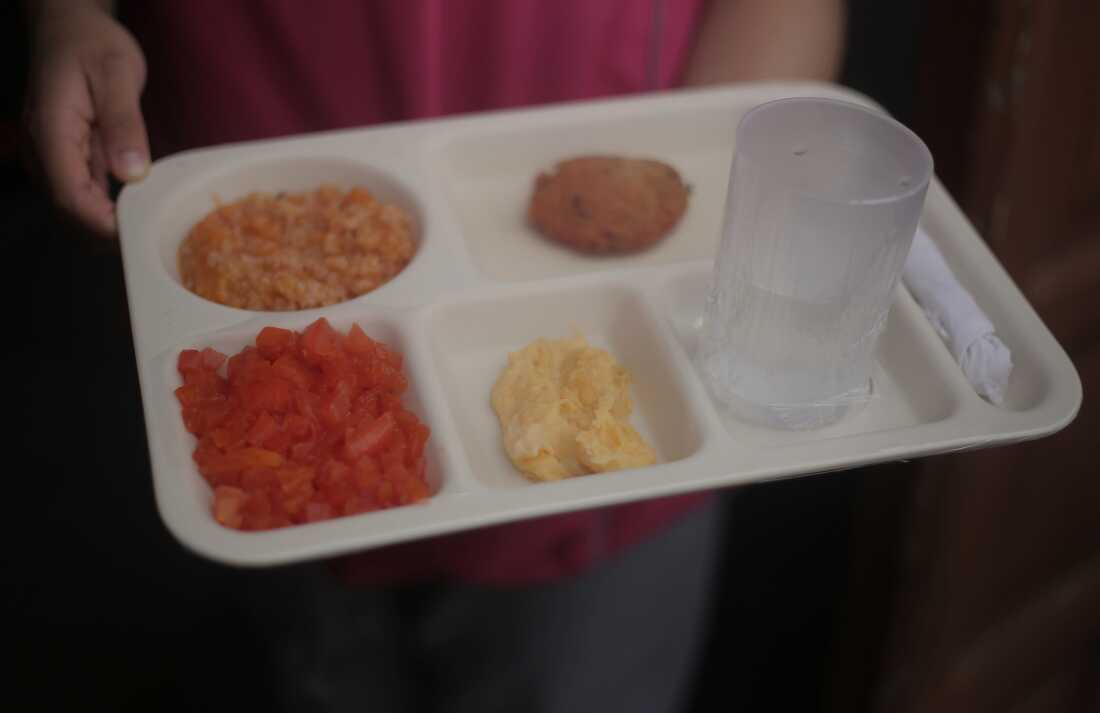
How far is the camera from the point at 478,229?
1.29 meters

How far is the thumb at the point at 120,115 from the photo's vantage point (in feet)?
3.79

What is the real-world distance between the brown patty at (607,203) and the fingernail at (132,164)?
44 centimetres

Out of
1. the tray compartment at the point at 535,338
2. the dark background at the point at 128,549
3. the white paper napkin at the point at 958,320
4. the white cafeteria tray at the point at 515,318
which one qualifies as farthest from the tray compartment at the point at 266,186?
the dark background at the point at 128,549

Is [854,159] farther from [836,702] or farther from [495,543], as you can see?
[836,702]

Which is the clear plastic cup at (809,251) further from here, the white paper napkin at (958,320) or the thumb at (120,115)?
the thumb at (120,115)

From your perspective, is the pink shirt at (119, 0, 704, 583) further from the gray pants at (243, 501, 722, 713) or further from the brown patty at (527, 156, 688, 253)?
the gray pants at (243, 501, 722, 713)

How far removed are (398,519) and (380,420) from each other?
0.42ft

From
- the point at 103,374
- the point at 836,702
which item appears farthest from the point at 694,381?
the point at 103,374

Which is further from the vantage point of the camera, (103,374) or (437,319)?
(103,374)

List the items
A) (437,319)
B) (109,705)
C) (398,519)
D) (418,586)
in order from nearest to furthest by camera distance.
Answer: (398,519) → (437,319) → (418,586) → (109,705)

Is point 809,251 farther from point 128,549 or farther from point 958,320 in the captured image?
point 128,549

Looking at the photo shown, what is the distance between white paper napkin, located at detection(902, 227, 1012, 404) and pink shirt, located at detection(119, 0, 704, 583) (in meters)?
0.46

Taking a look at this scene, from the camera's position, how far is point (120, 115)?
3.84ft

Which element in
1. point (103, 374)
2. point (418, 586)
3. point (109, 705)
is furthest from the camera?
point (103, 374)
